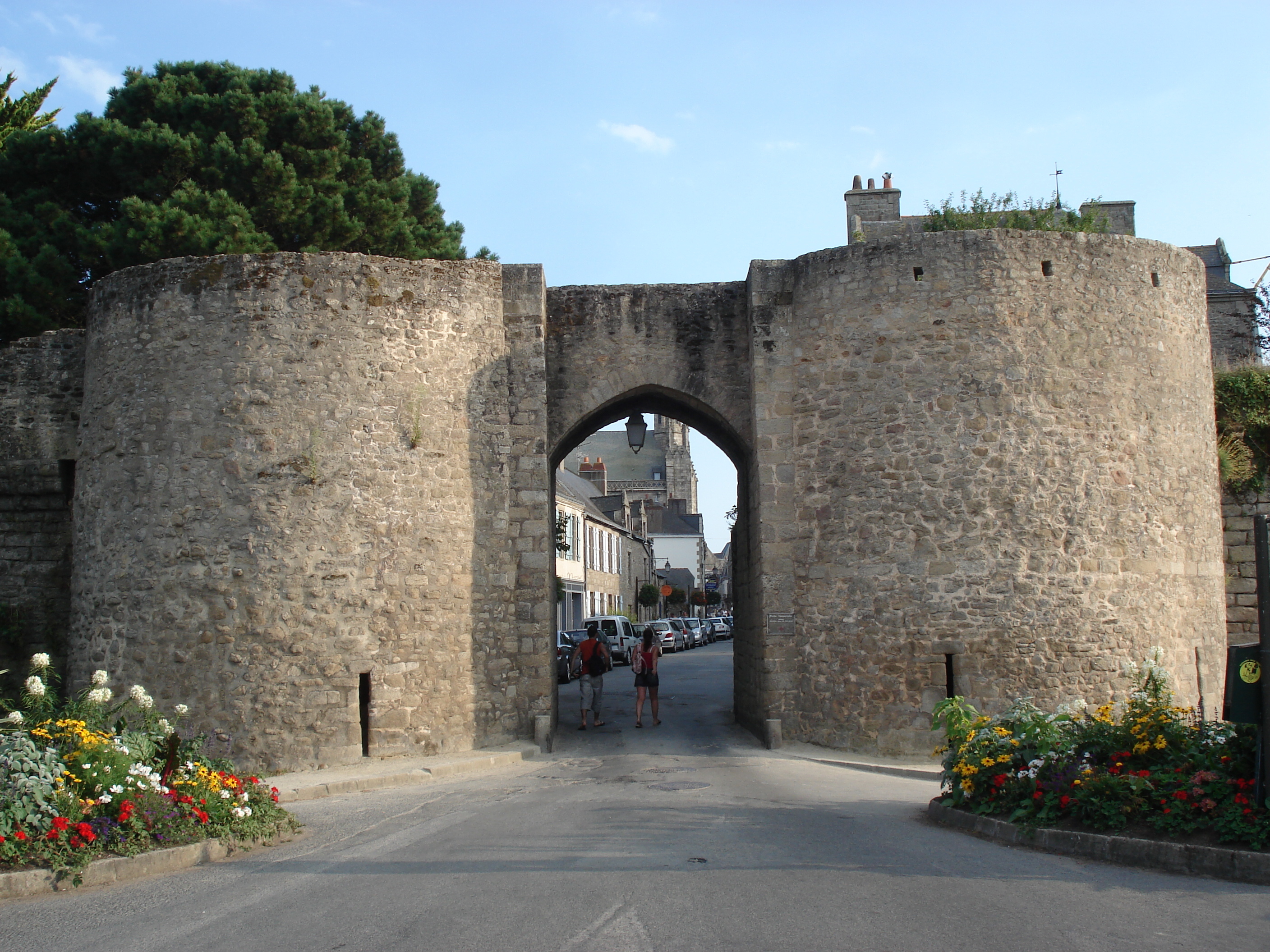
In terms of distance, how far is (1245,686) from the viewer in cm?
621

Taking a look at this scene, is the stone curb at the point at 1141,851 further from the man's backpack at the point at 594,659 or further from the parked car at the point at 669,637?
the parked car at the point at 669,637

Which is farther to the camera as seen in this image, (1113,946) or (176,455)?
(176,455)

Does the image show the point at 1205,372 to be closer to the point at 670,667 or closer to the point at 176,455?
the point at 176,455

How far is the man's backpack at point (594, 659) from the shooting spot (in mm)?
14180

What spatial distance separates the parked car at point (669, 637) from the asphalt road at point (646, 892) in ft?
95.9

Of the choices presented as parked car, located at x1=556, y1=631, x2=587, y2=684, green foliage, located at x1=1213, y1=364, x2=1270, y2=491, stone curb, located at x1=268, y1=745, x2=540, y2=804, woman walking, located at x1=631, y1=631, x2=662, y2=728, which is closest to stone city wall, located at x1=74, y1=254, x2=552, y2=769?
stone curb, located at x1=268, y1=745, x2=540, y2=804

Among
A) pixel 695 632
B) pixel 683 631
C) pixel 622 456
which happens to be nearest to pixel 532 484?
pixel 683 631

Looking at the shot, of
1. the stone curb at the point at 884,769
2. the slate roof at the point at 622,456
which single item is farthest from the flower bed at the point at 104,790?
the slate roof at the point at 622,456

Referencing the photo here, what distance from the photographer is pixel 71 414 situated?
13008 mm

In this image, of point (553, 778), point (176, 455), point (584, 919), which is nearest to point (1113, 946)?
point (584, 919)

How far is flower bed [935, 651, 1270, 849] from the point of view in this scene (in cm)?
618

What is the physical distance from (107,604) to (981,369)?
10422mm

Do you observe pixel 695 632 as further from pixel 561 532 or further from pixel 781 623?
pixel 781 623

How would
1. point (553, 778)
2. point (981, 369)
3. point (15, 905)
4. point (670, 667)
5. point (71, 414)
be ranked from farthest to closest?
point (670, 667)
point (71, 414)
point (981, 369)
point (553, 778)
point (15, 905)
